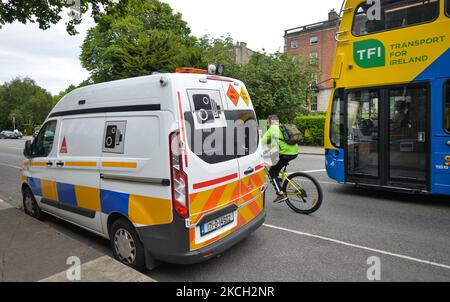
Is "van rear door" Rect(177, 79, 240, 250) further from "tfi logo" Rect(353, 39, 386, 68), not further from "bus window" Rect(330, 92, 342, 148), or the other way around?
"tfi logo" Rect(353, 39, 386, 68)

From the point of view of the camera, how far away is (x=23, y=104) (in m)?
68.4

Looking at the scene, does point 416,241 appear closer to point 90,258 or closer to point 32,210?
point 90,258

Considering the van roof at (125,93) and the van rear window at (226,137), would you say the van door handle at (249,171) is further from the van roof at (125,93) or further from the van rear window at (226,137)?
the van roof at (125,93)

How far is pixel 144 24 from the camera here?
3014 centimetres

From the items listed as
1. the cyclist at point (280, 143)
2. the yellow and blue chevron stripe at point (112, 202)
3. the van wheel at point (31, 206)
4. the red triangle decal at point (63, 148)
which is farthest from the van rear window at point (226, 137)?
Result: the van wheel at point (31, 206)

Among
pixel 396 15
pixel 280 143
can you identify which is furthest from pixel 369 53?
pixel 280 143

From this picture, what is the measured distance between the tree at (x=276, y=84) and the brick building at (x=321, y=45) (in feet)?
55.4

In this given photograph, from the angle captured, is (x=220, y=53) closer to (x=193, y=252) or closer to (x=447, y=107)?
(x=447, y=107)

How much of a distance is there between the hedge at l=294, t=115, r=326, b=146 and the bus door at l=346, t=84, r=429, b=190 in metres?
12.7

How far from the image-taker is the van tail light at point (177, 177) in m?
3.07

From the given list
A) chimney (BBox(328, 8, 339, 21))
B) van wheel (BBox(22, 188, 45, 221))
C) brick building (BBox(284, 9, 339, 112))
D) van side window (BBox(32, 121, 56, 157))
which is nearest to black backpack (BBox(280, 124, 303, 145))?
van side window (BBox(32, 121, 56, 157))

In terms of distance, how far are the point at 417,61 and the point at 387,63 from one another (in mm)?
550

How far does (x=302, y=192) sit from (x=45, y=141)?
4.49m
